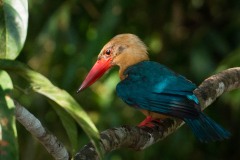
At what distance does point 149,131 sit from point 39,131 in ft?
3.14

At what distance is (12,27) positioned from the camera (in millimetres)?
1533

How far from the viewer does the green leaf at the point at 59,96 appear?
1312 millimetres

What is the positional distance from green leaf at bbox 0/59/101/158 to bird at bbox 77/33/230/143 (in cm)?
138

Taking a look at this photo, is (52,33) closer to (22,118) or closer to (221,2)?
(221,2)

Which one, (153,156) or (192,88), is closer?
(192,88)

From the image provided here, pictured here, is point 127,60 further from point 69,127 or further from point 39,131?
point 69,127

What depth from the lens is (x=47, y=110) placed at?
5.32m

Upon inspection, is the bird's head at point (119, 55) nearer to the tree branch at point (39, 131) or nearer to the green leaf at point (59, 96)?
the tree branch at point (39, 131)

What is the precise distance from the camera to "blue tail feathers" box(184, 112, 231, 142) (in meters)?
2.71

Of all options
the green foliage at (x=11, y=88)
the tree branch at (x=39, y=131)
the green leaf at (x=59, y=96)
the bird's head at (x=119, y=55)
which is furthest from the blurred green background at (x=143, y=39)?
the green leaf at (x=59, y=96)

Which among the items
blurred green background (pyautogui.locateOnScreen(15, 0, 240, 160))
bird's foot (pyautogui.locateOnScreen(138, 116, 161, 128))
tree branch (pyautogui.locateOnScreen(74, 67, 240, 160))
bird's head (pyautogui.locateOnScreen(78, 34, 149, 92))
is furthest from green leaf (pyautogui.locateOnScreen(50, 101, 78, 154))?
blurred green background (pyautogui.locateOnScreen(15, 0, 240, 160))

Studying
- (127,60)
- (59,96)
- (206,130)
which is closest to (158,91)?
(206,130)

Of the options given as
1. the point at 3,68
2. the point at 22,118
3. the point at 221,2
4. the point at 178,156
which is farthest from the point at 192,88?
the point at 221,2

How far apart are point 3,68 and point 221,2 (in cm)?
419
